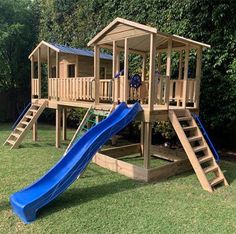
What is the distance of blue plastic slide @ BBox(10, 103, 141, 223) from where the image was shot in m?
4.50

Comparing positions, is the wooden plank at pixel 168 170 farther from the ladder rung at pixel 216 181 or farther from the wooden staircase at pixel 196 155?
the ladder rung at pixel 216 181

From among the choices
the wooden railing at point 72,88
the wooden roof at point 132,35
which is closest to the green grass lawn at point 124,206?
the wooden railing at point 72,88

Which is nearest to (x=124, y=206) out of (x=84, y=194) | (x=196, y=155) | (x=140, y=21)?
(x=84, y=194)

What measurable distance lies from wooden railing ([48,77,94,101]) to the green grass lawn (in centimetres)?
248

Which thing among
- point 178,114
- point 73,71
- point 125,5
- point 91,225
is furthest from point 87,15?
point 91,225

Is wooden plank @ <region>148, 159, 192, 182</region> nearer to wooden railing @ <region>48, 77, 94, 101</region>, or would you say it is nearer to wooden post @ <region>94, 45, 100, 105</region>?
wooden post @ <region>94, 45, 100, 105</region>

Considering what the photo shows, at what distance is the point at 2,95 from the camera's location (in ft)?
55.9

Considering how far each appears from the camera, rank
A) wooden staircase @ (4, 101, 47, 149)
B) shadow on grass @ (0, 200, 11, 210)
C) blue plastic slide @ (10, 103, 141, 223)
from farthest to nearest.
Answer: wooden staircase @ (4, 101, 47, 149), shadow on grass @ (0, 200, 11, 210), blue plastic slide @ (10, 103, 141, 223)

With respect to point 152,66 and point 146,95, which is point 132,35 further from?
point 146,95

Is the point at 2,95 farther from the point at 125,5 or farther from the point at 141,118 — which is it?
the point at 141,118

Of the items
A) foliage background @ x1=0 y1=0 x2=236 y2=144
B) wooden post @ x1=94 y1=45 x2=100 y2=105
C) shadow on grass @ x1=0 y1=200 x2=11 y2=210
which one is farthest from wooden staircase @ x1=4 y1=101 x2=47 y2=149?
foliage background @ x1=0 y1=0 x2=236 y2=144

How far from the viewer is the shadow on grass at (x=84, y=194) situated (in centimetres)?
484

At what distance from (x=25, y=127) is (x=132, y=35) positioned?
5.53 m

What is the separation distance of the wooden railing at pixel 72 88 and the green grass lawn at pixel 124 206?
2.48m
